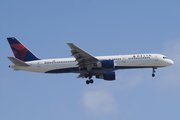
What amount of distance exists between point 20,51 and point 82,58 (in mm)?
13890

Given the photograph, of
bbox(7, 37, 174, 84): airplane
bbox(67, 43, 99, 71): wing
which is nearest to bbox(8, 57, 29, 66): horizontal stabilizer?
bbox(7, 37, 174, 84): airplane

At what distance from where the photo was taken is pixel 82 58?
51594 millimetres

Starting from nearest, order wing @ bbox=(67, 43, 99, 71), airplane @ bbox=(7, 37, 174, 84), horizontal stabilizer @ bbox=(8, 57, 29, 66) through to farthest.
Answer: wing @ bbox=(67, 43, 99, 71) < airplane @ bbox=(7, 37, 174, 84) < horizontal stabilizer @ bbox=(8, 57, 29, 66)

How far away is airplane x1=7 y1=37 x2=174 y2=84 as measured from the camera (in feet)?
168

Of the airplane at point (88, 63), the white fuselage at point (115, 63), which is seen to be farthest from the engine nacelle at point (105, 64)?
the white fuselage at point (115, 63)

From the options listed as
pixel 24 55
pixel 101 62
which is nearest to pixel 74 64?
pixel 101 62

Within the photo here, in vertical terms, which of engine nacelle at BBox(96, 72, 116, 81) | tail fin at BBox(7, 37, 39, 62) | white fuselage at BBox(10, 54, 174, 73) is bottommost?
engine nacelle at BBox(96, 72, 116, 81)

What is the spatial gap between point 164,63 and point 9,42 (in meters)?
30.4

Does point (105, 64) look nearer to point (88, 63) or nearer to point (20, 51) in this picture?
point (88, 63)

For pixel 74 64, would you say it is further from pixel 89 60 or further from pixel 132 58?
pixel 132 58

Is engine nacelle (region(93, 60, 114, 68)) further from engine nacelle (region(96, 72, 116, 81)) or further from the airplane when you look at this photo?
engine nacelle (region(96, 72, 116, 81))

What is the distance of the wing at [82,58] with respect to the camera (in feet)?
164

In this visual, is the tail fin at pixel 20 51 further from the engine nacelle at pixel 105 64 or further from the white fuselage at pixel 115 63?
the engine nacelle at pixel 105 64

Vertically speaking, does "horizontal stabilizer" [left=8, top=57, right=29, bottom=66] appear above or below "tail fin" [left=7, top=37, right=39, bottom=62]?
below
